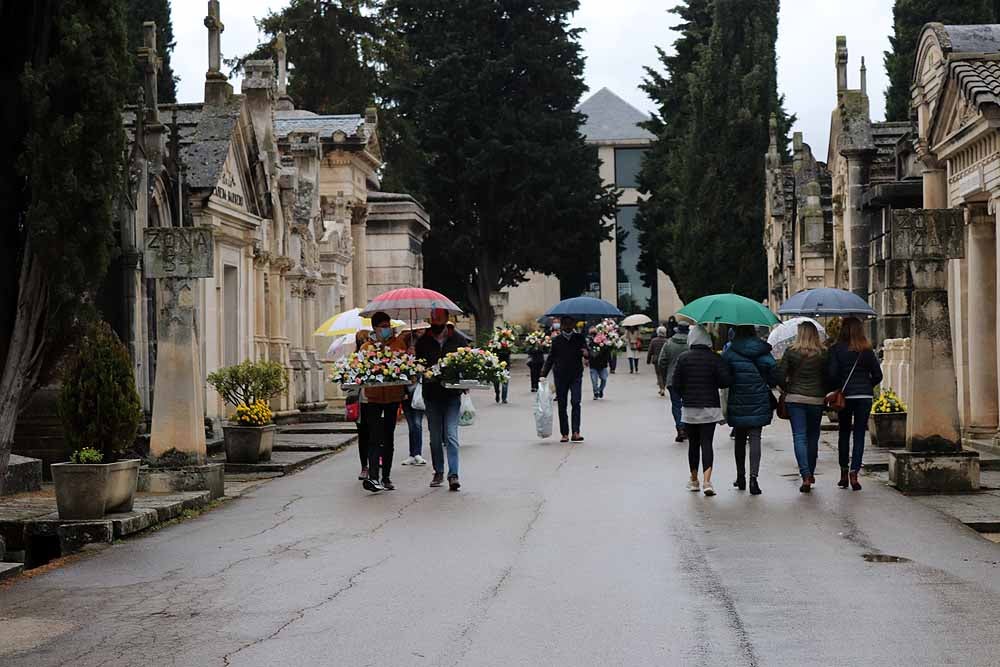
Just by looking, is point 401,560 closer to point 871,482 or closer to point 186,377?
point 186,377

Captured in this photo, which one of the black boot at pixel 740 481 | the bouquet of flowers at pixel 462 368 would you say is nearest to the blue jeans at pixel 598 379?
the bouquet of flowers at pixel 462 368

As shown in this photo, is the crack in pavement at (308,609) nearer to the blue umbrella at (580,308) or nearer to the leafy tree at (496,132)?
the blue umbrella at (580,308)

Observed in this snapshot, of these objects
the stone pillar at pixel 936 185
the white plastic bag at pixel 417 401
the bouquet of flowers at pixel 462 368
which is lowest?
the white plastic bag at pixel 417 401

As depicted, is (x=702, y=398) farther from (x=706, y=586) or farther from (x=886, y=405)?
(x=886, y=405)

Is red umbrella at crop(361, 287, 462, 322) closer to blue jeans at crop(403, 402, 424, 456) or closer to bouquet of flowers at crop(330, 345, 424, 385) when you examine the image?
blue jeans at crop(403, 402, 424, 456)

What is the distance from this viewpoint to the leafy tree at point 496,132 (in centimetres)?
5222

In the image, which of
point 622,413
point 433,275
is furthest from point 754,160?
point 622,413

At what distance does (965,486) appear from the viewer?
13953 millimetres

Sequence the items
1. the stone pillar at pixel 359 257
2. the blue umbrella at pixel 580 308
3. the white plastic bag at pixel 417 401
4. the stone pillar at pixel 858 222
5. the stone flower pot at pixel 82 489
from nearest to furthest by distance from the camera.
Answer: the stone flower pot at pixel 82 489 → the white plastic bag at pixel 417 401 → the stone pillar at pixel 858 222 → the blue umbrella at pixel 580 308 → the stone pillar at pixel 359 257

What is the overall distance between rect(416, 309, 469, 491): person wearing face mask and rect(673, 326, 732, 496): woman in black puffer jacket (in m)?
2.45

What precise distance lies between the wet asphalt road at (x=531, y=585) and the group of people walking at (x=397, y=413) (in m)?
0.35

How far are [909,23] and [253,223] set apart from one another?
91.4 ft

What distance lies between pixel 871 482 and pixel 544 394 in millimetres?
6629

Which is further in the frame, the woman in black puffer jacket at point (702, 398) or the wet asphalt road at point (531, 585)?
the woman in black puffer jacket at point (702, 398)
